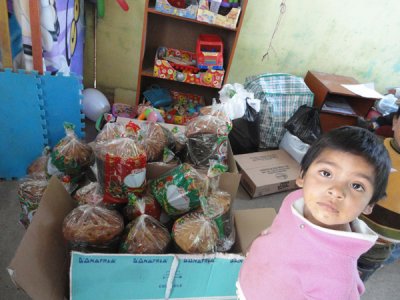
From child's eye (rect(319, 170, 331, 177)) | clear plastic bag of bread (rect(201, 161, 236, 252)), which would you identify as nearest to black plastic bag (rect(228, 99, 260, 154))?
clear plastic bag of bread (rect(201, 161, 236, 252))

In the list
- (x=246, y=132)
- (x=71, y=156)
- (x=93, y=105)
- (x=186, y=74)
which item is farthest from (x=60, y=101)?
(x=246, y=132)

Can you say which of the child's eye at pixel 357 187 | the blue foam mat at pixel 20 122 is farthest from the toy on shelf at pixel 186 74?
the child's eye at pixel 357 187

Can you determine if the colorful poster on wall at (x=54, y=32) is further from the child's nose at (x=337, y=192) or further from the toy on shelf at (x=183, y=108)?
the child's nose at (x=337, y=192)

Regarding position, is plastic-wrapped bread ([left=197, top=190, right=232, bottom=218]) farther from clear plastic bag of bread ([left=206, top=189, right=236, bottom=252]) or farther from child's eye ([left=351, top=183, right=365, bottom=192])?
child's eye ([left=351, top=183, right=365, bottom=192])

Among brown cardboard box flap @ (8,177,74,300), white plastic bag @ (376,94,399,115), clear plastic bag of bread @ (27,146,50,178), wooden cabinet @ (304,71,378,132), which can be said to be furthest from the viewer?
white plastic bag @ (376,94,399,115)

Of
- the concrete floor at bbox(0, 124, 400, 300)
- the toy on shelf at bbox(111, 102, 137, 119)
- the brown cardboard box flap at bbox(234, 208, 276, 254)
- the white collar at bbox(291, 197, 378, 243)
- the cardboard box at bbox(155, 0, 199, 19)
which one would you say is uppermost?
the cardboard box at bbox(155, 0, 199, 19)

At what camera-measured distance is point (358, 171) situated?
660 millimetres

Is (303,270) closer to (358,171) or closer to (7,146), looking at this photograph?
(358,171)

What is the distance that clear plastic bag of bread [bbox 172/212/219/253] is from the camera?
1.02 meters

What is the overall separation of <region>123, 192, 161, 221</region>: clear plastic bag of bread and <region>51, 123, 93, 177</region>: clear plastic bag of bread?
13.8 inches

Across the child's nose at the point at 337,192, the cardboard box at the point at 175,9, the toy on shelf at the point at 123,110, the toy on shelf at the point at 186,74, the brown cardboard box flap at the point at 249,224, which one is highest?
the cardboard box at the point at 175,9

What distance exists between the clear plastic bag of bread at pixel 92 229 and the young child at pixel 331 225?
1.86ft

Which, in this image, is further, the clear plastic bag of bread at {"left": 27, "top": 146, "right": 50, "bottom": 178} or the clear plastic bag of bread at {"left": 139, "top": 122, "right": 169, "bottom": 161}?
the clear plastic bag of bread at {"left": 27, "top": 146, "right": 50, "bottom": 178}

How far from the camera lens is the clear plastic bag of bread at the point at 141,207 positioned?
3.51 ft
